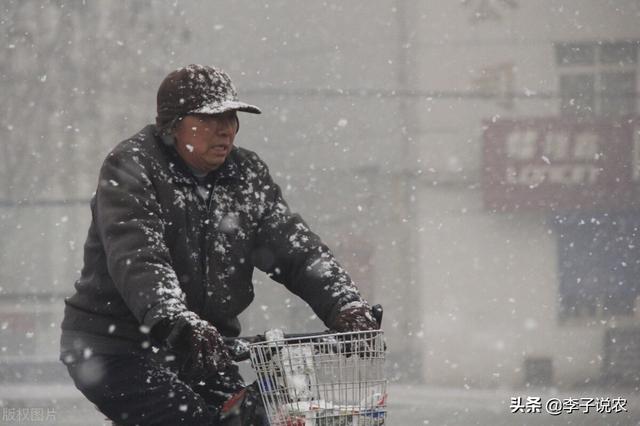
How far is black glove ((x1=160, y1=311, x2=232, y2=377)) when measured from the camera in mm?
2975

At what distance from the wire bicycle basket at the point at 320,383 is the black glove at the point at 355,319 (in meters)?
0.30

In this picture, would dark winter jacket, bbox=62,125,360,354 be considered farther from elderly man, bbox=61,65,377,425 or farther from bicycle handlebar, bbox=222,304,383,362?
bicycle handlebar, bbox=222,304,383,362

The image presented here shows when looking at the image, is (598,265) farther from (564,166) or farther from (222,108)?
(222,108)

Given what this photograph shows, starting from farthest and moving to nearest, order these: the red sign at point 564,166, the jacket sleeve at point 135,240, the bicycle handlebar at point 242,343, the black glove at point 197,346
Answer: the red sign at point 564,166, the jacket sleeve at point 135,240, the bicycle handlebar at point 242,343, the black glove at point 197,346

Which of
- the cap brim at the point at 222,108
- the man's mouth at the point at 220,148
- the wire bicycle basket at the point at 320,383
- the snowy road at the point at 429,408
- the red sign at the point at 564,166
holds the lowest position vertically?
the snowy road at the point at 429,408

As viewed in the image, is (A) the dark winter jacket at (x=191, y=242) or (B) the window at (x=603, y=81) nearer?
(A) the dark winter jacket at (x=191, y=242)

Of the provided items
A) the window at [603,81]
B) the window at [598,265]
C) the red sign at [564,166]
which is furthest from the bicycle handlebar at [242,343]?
the window at [603,81]

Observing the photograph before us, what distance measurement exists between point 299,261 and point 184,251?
15.1 inches

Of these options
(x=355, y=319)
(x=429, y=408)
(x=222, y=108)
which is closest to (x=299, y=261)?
(x=355, y=319)

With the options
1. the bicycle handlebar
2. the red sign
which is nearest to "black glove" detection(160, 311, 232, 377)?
the bicycle handlebar

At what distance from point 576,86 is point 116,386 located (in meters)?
14.7

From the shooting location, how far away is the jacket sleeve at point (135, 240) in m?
3.27

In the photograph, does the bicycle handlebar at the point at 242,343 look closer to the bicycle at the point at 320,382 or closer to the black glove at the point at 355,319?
the bicycle at the point at 320,382

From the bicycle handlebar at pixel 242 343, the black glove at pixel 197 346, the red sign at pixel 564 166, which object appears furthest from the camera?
the red sign at pixel 564 166
